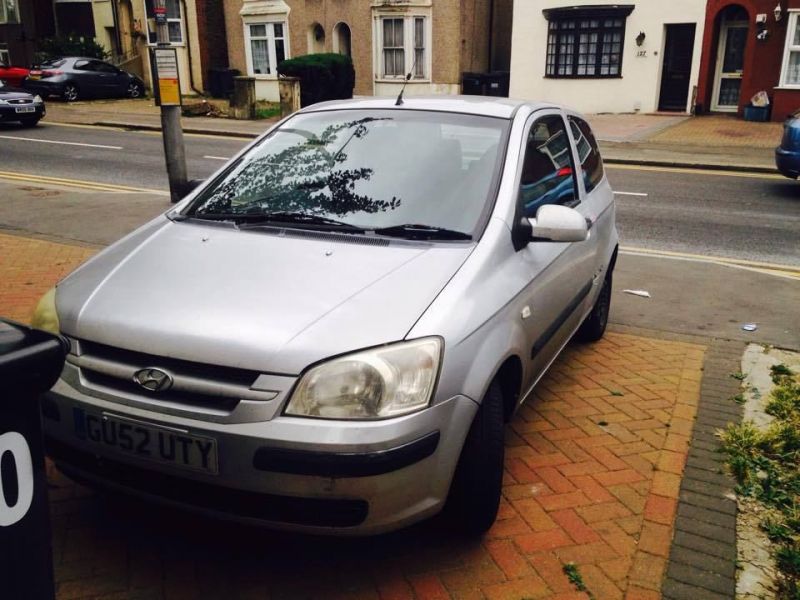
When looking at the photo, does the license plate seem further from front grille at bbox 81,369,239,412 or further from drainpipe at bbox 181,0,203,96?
drainpipe at bbox 181,0,203,96

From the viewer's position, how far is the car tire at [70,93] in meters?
26.7

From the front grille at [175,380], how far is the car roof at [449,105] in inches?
84.2

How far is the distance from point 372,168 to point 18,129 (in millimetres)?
19174

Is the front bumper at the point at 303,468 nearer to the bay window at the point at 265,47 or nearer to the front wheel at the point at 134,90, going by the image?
the bay window at the point at 265,47

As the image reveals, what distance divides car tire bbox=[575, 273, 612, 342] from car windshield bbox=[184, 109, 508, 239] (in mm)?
1940

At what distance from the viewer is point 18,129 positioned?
19.8 m

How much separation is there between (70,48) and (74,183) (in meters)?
23.3

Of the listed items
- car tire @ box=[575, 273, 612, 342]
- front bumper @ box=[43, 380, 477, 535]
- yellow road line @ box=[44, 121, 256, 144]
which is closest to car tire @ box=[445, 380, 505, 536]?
front bumper @ box=[43, 380, 477, 535]

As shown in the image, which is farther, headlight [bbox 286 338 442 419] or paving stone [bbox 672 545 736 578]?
paving stone [bbox 672 545 736 578]

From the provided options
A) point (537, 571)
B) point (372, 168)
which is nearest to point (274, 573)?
point (537, 571)

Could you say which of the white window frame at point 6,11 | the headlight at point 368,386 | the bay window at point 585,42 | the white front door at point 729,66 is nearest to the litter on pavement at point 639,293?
the headlight at point 368,386

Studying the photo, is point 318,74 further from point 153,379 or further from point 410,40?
point 153,379

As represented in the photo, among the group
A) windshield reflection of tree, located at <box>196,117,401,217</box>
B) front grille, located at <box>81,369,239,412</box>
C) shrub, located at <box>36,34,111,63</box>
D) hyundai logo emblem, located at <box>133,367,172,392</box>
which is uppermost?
shrub, located at <box>36,34,111,63</box>

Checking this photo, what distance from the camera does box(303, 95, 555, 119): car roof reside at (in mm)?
4086
